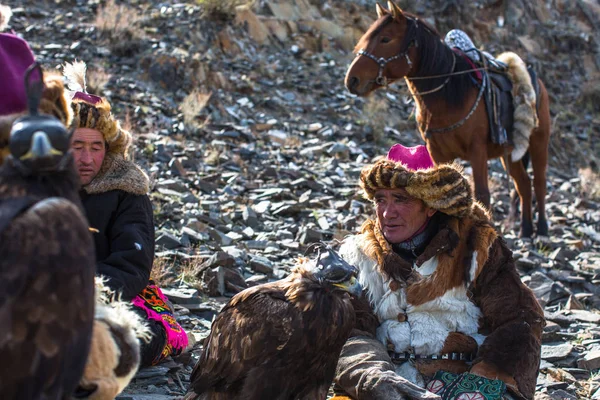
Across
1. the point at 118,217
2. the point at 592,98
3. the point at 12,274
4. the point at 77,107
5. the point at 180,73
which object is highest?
the point at 12,274

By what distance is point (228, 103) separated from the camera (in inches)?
534

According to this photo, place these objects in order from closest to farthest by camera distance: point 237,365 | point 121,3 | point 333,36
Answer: point 237,365 < point 121,3 < point 333,36

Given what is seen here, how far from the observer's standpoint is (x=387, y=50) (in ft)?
25.2

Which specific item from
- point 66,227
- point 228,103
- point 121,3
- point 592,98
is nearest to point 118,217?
point 66,227

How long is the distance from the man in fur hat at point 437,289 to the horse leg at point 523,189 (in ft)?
19.9

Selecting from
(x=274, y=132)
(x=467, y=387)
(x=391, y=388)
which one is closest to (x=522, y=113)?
(x=274, y=132)

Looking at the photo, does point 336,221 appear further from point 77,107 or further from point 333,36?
point 333,36

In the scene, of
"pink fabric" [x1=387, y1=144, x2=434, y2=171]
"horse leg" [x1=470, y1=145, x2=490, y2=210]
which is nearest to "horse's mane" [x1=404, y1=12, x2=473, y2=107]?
"horse leg" [x1=470, y1=145, x2=490, y2=210]

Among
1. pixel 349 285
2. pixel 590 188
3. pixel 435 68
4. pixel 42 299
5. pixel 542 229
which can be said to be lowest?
Result: pixel 590 188

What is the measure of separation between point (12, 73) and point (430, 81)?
614 cm

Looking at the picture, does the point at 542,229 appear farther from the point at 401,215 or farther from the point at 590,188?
the point at 401,215

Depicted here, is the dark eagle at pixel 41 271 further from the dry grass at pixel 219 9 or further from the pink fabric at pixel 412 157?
A: the dry grass at pixel 219 9

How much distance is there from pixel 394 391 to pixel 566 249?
6.18 meters

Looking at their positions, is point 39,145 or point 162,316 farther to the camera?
point 162,316
